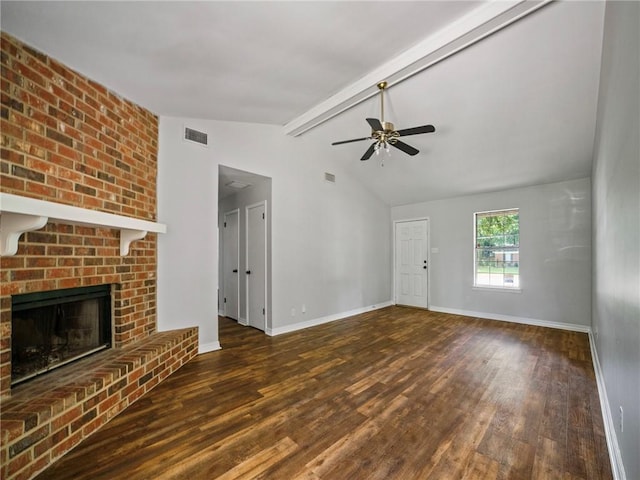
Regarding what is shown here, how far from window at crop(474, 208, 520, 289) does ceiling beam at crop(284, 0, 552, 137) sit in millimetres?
3679

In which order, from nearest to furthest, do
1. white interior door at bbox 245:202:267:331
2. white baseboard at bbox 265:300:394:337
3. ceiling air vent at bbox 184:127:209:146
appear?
ceiling air vent at bbox 184:127:209:146 < white baseboard at bbox 265:300:394:337 < white interior door at bbox 245:202:267:331

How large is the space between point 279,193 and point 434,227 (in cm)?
356

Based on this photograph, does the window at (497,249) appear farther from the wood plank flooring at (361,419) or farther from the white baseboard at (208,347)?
the white baseboard at (208,347)

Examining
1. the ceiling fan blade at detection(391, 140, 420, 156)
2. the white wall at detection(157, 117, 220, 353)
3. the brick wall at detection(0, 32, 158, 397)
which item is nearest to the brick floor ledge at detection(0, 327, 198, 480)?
the brick wall at detection(0, 32, 158, 397)

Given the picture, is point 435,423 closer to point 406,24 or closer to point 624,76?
point 624,76

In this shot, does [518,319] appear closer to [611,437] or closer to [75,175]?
[611,437]

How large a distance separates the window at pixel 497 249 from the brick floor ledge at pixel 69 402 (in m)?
5.40

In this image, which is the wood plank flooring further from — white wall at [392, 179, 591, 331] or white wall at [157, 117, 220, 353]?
white wall at [392, 179, 591, 331]

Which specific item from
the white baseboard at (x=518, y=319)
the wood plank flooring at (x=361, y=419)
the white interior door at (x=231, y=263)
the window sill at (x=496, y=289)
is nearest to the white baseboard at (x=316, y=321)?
the wood plank flooring at (x=361, y=419)

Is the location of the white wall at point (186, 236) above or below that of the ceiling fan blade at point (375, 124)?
below

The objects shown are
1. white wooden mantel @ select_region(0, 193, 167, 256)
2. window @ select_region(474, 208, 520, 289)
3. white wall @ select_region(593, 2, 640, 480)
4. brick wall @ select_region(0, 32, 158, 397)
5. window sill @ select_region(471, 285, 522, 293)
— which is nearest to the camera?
white wall @ select_region(593, 2, 640, 480)

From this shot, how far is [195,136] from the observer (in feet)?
10.9

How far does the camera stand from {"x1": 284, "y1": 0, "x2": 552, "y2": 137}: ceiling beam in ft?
6.58

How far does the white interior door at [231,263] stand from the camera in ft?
16.2
